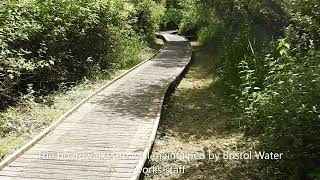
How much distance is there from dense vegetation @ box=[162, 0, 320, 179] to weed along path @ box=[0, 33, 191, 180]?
1943mm

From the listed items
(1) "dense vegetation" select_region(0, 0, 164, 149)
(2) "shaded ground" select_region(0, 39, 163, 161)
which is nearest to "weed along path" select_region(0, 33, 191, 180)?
(2) "shaded ground" select_region(0, 39, 163, 161)

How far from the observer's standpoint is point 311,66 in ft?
19.2

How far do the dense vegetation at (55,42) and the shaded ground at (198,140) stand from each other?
312 cm

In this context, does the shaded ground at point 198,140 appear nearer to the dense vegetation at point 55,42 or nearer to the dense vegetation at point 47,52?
the dense vegetation at point 47,52

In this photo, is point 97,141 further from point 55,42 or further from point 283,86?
point 55,42

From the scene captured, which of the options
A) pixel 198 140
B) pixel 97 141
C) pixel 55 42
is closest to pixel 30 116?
pixel 97 141

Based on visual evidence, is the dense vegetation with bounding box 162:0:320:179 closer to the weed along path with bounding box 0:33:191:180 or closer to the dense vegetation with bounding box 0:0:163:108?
the weed along path with bounding box 0:33:191:180

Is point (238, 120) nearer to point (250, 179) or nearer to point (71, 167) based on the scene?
point (250, 179)

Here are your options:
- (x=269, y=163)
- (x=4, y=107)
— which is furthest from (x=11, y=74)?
Answer: (x=269, y=163)

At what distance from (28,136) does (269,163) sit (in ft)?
13.8

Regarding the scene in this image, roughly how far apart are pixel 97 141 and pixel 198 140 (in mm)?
2234

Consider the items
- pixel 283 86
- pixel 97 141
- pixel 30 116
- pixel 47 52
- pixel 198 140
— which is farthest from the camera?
pixel 47 52

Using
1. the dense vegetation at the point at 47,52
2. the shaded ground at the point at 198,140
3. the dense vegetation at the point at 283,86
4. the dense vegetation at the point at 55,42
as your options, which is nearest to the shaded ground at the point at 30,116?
the dense vegetation at the point at 47,52

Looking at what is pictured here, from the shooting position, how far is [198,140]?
7973 millimetres
